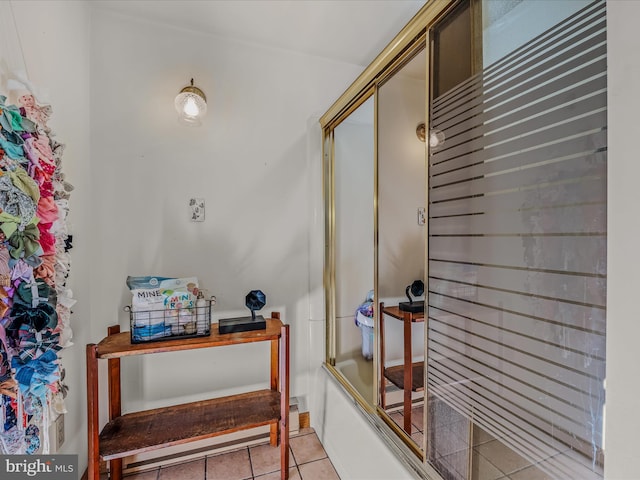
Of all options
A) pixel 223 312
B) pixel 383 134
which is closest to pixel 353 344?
pixel 223 312

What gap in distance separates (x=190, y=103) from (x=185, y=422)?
1672 mm

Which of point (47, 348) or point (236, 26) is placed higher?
point (236, 26)

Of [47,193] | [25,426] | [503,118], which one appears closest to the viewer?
[503,118]

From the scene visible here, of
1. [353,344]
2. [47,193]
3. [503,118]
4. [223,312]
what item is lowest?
[353,344]

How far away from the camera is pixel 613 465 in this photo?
1.59ft

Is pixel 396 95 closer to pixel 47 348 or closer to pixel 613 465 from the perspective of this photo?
pixel 613 465

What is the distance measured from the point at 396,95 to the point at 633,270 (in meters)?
1.17

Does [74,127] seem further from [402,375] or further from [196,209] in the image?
[402,375]

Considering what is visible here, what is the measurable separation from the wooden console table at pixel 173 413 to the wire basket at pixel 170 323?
35 mm

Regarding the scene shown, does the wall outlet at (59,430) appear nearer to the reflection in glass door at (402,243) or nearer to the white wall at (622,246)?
the reflection in glass door at (402,243)

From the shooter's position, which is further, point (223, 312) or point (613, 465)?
point (223, 312)

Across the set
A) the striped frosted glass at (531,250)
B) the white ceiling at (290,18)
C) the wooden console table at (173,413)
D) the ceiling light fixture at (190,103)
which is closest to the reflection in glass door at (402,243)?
the striped frosted glass at (531,250)

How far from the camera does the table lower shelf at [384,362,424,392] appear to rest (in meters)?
1.17

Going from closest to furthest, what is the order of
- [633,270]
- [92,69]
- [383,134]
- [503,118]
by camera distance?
[633,270], [503,118], [383,134], [92,69]
